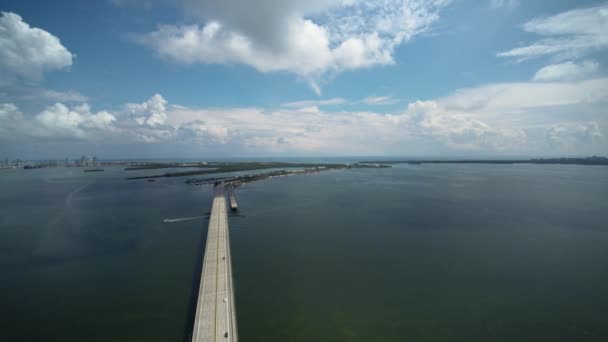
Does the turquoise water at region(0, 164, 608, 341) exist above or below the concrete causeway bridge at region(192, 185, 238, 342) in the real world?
below

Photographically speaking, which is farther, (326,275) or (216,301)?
(326,275)

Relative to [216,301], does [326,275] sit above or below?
below

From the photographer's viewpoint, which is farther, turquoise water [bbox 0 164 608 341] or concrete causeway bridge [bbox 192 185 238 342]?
turquoise water [bbox 0 164 608 341]

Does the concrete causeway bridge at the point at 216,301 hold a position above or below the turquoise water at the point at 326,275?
above

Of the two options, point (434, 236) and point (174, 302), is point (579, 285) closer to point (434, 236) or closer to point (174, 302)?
point (434, 236)

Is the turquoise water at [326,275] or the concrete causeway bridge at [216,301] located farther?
the turquoise water at [326,275]
